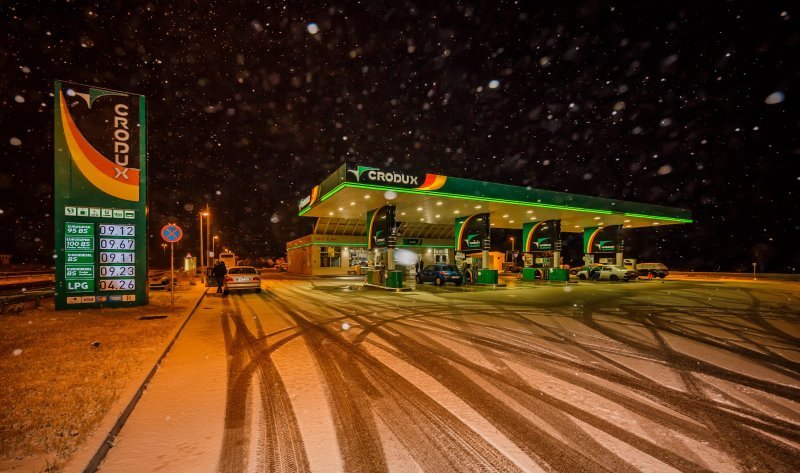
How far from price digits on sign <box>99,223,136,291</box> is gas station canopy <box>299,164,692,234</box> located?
28.4 feet

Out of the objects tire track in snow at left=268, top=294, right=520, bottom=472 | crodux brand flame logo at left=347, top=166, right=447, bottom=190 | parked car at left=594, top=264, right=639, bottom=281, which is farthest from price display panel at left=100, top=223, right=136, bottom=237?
parked car at left=594, top=264, right=639, bottom=281

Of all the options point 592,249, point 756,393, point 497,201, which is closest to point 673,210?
point 592,249

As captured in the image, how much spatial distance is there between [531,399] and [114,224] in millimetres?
15246

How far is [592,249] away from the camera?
3603cm

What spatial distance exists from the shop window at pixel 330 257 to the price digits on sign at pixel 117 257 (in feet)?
91.8

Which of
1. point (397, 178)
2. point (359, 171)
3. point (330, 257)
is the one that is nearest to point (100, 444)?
point (359, 171)

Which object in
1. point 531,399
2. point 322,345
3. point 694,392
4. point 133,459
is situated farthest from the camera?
point 322,345

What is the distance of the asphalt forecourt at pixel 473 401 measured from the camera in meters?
3.42

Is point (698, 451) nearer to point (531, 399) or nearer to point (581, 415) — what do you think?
point (581, 415)

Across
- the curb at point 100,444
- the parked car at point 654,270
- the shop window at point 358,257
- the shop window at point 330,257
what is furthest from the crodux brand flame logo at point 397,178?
the parked car at point 654,270

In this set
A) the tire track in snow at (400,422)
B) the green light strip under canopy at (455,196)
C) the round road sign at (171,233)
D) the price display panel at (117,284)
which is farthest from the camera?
the green light strip under canopy at (455,196)

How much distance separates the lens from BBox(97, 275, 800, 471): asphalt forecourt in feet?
11.2

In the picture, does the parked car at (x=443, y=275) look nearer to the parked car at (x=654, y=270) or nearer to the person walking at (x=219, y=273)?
the person walking at (x=219, y=273)

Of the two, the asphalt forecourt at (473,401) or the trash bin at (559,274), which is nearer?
the asphalt forecourt at (473,401)
